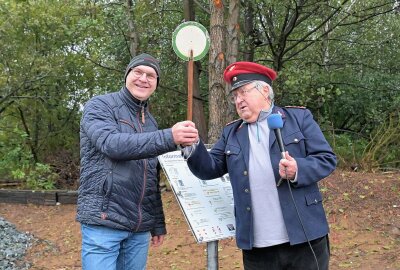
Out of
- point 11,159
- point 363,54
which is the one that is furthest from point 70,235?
point 363,54

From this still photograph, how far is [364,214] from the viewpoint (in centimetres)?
634

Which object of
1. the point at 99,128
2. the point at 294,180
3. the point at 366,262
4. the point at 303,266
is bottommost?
the point at 366,262

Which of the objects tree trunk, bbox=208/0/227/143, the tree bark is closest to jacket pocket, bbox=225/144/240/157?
tree trunk, bbox=208/0/227/143

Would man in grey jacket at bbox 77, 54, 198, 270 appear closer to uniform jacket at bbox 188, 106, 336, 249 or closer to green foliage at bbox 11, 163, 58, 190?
uniform jacket at bbox 188, 106, 336, 249

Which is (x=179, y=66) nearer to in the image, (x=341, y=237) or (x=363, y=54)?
(x=363, y=54)

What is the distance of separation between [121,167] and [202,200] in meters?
0.68

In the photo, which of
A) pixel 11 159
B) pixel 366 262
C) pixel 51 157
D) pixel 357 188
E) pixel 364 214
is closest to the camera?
pixel 366 262

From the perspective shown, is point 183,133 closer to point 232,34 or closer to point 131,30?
A: point 232,34

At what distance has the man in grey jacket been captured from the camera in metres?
2.42

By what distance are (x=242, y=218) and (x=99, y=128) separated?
95 cm

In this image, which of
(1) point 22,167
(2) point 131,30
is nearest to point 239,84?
(2) point 131,30

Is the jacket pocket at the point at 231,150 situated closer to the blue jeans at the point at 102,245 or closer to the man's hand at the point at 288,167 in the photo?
the man's hand at the point at 288,167

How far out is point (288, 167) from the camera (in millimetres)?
2363

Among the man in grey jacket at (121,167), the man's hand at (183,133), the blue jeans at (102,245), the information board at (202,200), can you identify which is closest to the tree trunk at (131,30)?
the information board at (202,200)
